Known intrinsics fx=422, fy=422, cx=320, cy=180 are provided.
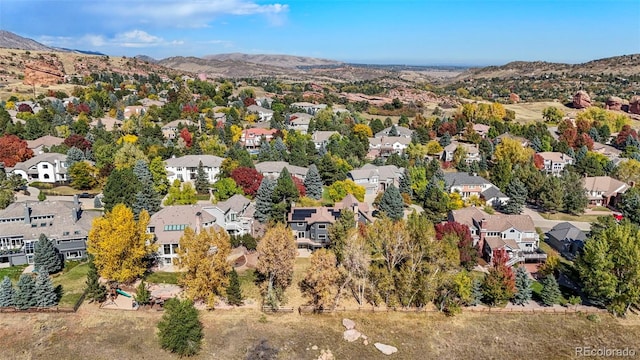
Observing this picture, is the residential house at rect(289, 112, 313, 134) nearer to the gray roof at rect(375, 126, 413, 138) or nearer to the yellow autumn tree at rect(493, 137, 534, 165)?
the gray roof at rect(375, 126, 413, 138)

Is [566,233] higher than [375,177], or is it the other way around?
[375,177]

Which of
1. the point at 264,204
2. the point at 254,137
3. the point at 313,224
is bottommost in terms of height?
the point at 313,224

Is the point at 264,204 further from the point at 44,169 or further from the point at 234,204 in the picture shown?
the point at 44,169

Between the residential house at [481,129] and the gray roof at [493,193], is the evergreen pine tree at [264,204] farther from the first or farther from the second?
the residential house at [481,129]

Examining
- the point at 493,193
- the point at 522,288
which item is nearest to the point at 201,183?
the point at 493,193

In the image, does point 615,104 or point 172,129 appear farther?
point 615,104

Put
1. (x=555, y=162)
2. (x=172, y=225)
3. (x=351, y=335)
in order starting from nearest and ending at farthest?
(x=351, y=335) < (x=172, y=225) < (x=555, y=162)
